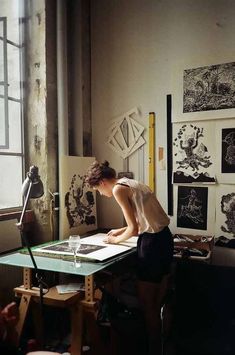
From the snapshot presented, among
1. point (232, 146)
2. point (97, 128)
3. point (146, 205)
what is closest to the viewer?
point (146, 205)

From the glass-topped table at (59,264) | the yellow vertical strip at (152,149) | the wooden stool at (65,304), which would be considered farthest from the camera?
the yellow vertical strip at (152,149)

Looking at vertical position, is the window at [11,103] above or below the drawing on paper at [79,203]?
above

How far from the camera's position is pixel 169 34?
2.91 meters

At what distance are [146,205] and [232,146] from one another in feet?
3.05

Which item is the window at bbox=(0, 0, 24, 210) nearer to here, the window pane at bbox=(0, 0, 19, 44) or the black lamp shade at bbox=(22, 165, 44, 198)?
the window pane at bbox=(0, 0, 19, 44)

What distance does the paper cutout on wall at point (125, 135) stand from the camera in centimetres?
306

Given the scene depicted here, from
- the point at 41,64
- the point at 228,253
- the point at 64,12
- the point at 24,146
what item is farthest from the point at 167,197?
the point at 64,12

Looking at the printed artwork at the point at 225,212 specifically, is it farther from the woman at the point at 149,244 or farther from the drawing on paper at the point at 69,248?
the drawing on paper at the point at 69,248

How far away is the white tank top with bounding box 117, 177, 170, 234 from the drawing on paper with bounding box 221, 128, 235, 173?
78cm

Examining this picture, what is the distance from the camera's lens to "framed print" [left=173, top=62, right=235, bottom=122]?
2.69 meters

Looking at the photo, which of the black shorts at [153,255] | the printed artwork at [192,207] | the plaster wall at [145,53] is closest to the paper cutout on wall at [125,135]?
the plaster wall at [145,53]

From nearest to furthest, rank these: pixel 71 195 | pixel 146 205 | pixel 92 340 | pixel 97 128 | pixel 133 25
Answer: pixel 92 340 → pixel 146 205 → pixel 71 195 → pixel 133 25 → pixel 97 128

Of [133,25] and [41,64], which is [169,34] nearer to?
[133,25]

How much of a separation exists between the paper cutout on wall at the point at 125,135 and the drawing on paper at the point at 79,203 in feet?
1.47
